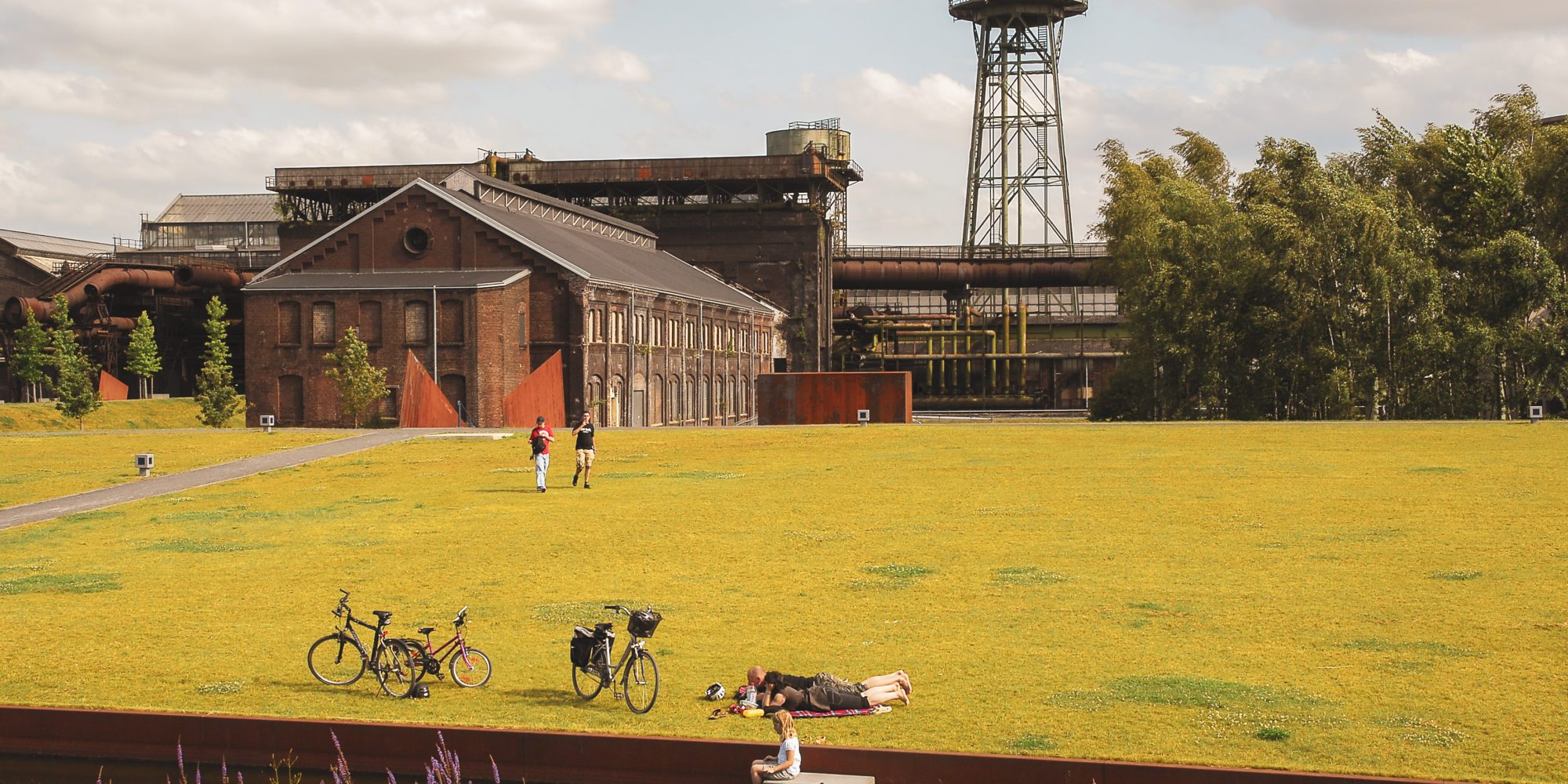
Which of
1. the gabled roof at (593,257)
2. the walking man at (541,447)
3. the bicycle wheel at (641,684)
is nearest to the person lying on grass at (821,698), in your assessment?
the bicycle wheel at (641,684)

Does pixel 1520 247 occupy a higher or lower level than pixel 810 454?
higher

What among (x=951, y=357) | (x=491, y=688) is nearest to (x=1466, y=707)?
(x=491, y=688)

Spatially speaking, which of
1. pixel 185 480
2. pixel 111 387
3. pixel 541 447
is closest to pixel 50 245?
pixel 111 387

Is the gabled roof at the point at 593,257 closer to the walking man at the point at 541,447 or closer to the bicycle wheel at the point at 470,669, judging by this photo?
the walking man at the point at 541,447

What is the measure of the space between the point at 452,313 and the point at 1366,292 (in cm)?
3600

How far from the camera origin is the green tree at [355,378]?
5209cm

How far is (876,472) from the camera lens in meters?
33.0

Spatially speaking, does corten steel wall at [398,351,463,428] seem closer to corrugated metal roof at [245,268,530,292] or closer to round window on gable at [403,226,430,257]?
corrugated metal roof at [245,268,530,292]

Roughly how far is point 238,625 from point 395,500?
12.3 metres

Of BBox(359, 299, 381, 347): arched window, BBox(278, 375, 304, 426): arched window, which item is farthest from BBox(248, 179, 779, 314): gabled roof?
BBox(278, 375, 304, 426): arched window

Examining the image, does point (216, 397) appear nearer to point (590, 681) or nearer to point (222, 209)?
point (590, 681)

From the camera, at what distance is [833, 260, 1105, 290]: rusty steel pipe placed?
299 feet

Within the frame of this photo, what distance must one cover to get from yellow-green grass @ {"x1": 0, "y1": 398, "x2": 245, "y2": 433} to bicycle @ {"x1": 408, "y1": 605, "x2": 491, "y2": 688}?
51167mm

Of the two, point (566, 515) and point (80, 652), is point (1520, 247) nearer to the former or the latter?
point (566, 515)
